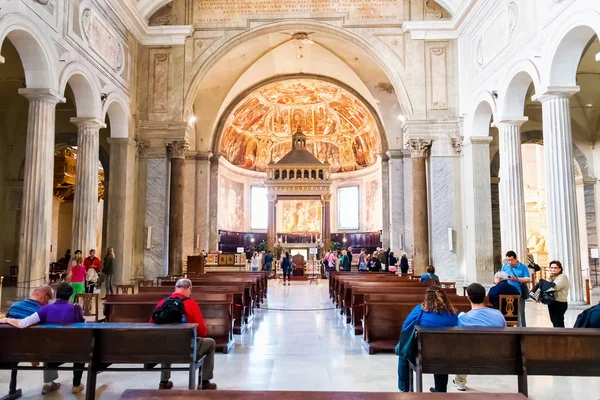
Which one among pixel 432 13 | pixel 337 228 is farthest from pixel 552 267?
pixel 337 228

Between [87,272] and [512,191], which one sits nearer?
[87,272]

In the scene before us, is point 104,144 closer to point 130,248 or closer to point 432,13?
point 130,248

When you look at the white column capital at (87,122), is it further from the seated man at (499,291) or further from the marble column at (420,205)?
the seated man at (499,291)

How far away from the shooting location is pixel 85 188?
1411 cm

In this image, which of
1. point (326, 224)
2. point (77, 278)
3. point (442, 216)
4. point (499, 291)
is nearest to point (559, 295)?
point (499, 291)

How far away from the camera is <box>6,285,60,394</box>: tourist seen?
508 centimetres

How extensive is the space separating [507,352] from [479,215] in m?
11.7

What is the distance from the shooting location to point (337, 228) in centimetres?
3372

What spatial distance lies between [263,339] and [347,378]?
2.79m

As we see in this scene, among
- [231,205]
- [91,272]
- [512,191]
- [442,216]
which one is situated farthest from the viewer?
[231,205]

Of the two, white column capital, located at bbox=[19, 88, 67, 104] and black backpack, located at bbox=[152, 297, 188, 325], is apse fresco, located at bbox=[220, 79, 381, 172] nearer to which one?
white column capital, located at bbox=[19, 88, 67, 104]

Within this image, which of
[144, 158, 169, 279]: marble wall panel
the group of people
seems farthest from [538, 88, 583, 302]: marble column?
[144, 158, 169, 279]: marble wall panel

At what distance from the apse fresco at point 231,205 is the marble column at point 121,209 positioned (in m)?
11.7

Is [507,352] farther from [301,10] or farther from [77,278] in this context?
[301,10]
